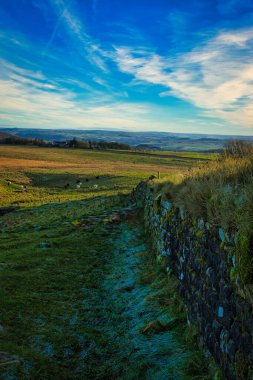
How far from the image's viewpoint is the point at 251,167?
6.61 meters

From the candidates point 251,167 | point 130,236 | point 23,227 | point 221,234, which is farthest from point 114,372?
point 23,227

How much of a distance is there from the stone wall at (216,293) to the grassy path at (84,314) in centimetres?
72

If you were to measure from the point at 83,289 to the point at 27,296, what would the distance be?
1609mm

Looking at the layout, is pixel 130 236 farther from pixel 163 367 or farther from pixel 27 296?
pixel 163 367

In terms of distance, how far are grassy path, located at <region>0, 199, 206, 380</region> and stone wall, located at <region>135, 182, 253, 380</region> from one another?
724mm

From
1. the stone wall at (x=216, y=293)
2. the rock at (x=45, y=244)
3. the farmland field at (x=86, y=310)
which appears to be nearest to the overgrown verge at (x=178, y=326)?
the farmland field at (x=86, y=310)

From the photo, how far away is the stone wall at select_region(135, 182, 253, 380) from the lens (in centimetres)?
397

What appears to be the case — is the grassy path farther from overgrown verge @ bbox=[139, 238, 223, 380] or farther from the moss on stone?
the moss on stone

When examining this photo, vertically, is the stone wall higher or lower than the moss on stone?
lower

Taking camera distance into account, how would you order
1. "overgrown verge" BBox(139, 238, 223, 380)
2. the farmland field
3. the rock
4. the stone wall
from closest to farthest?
the stone wall
"overgrown verge" BBox(139, 238, 223, 380)
the farmland field
the rock

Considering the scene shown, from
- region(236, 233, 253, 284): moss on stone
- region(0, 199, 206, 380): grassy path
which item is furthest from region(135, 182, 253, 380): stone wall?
region(0, 199, 206, 380): grassy path

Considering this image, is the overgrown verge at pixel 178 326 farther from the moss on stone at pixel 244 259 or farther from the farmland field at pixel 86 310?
the moss on stone at pixel 244 259

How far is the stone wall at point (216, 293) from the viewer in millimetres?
3971

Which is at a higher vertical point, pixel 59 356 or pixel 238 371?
pixel 238 371
